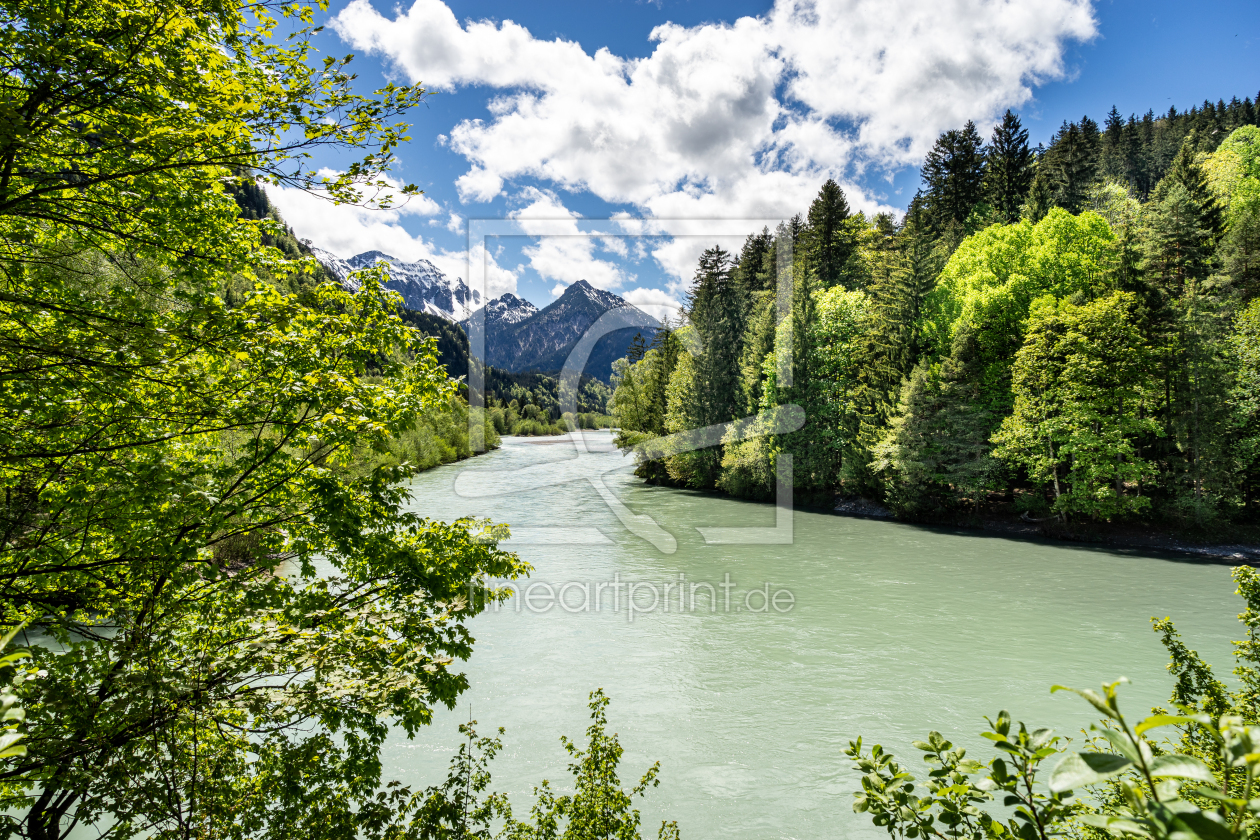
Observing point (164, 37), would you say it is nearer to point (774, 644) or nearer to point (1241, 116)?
point (774, 644)

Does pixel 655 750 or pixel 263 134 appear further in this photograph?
pixel 655 750

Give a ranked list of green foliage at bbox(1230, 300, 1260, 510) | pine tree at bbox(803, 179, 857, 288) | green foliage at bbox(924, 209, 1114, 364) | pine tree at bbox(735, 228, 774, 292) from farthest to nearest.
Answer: pine tree at bbox(735, 228, 774, 292) → pine tree at bbox(803, 179, 857, 288) → green foliage at bbox(924, 209, 1114, 364) → green foliage at bbox(1230, 300, 1260, 510)

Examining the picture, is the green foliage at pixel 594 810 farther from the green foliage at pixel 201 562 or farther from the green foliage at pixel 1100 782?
the green foliage at pixel 1100 782

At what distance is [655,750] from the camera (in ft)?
29.1

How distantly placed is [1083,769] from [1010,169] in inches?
1929

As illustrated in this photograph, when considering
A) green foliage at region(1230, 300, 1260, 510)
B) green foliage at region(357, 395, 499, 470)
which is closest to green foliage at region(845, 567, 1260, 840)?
green foliage at region(1230, 300, 1260, 510)

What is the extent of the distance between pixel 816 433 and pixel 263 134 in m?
31.5

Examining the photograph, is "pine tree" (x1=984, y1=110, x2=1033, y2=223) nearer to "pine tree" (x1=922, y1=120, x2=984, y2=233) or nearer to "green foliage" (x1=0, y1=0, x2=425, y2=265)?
"pine tree" (x1=922, y1=120, x2=984, y2=233)

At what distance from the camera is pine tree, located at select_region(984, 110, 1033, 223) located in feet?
127

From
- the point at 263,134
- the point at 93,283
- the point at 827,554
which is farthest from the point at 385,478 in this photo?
the point at 827,554

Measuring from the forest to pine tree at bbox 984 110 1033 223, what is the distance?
0.12m

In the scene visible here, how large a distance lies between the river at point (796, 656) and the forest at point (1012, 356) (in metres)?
4.08

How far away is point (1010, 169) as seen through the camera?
1550 inches

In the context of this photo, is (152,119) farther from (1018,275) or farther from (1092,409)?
(1018,275)
